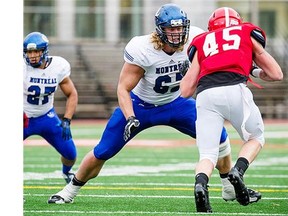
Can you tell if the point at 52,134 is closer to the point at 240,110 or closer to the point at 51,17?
the point at 240,110

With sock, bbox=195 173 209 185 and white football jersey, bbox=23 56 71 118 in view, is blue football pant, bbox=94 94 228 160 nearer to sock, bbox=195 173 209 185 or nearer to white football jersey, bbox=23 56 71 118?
sock, bbox=195 173 209 185

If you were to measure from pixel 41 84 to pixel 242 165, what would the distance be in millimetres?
2685

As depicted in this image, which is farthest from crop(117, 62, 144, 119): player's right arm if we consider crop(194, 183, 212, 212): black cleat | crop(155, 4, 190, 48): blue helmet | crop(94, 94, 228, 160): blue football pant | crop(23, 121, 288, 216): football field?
crop(194, 183, 212, 212): black cleat

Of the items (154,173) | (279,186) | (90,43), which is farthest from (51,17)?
(279,186)

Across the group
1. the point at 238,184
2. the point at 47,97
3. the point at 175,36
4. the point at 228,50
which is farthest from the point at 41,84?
the point at 238,184

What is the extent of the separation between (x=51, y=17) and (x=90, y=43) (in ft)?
4.45

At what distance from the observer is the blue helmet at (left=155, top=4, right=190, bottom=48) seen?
→ 586 centimetres

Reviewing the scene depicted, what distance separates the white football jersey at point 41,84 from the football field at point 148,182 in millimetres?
704

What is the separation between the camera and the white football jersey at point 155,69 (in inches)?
236

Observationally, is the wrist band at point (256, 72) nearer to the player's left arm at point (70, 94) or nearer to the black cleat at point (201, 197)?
the black cleat at point (201, 197)

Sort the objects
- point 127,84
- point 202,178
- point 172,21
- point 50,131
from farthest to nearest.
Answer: point 50,131 < point 127,84 < point 172,21 < point 202,178

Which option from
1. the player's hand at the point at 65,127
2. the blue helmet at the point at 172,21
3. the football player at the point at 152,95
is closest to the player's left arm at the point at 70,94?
the player's hand at the point at 65,127

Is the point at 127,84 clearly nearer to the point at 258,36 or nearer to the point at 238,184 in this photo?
the point at 258,36

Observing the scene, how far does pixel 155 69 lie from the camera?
6.07m
